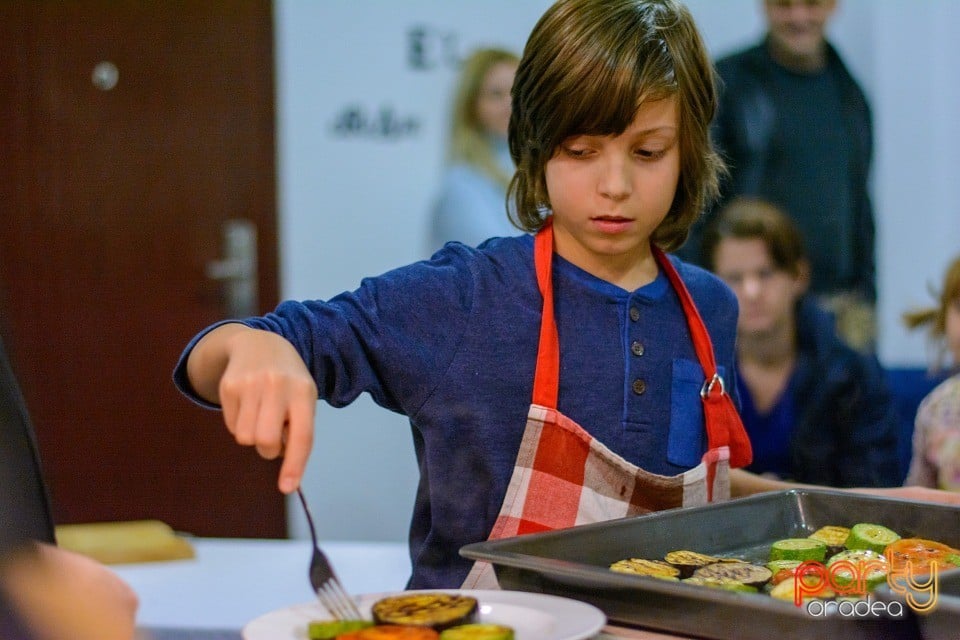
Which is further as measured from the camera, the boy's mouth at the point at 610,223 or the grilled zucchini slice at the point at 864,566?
the boy's mouth at the point at 610,223

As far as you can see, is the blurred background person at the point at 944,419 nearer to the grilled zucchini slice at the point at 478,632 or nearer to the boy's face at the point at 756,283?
the boy's face at the point at 756,283

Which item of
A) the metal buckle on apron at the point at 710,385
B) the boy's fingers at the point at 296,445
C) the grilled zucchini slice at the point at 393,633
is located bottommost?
the grilled zucchini slice at the point at 393,633

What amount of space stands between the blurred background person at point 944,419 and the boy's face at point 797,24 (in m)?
0.86

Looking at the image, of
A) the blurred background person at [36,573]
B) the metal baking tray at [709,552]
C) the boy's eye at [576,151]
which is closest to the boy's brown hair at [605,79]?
the boy's eye at [576,151]

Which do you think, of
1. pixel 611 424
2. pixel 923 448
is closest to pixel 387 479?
pixel 923 448

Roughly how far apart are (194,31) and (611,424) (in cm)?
292

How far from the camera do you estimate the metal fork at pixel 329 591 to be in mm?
759

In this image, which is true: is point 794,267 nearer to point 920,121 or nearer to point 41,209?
point 920,121

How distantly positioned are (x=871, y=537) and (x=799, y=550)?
0.06 metres

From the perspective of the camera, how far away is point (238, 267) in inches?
152

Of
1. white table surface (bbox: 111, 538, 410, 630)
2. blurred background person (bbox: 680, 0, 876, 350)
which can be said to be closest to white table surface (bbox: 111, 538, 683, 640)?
white table surface (bbox: 111, 538, 410, 630)

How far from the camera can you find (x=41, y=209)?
3.81 meters

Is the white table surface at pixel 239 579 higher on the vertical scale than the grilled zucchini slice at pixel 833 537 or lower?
lower

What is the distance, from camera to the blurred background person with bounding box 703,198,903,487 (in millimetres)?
2758
